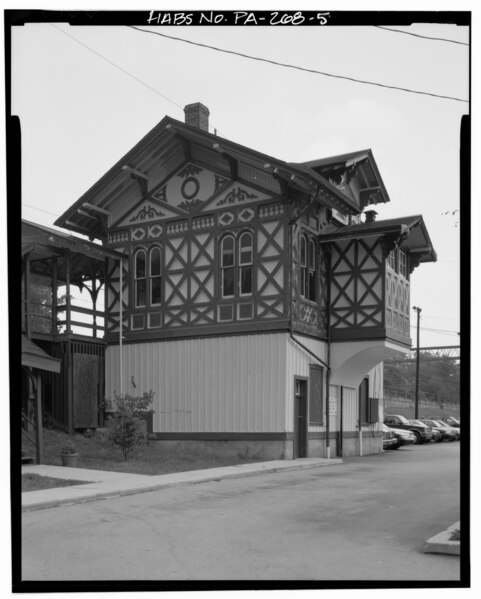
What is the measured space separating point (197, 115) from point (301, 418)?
37.0 ft

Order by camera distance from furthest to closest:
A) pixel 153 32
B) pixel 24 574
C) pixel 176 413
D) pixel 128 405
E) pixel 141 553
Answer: pixel 176 413 → pixel 128 405 → pixel 141 553 → pixel 24 574 → pixel 153 32

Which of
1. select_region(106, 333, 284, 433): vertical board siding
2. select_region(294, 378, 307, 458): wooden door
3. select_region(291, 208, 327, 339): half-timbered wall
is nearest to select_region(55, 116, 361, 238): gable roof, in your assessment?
select_region(291, 208, 327, 339): half-timbered wall

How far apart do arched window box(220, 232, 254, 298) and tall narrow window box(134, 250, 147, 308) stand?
3335mm

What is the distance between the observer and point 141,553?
30.9ft

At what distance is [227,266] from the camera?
26125mm

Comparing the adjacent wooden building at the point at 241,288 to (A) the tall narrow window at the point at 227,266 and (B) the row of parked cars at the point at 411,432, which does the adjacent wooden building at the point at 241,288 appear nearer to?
(A) the tall narrow window at the point at 227,266

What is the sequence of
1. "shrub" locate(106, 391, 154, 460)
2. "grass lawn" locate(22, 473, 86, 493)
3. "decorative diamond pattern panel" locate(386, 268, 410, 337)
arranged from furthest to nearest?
1. "decorative diamond pattern panel" locate(386, 268, 410, 337)
2. "shrub" locate(106, 391, 154, 460)
3. "grass lawn" locate(22, 473, 86, 493)

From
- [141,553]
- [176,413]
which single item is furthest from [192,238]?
[141,553]

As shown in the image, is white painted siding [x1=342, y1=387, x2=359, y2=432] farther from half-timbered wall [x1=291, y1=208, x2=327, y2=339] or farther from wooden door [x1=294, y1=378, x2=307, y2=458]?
wooden door [x1=294, y1=378, x2=307, y2=458]

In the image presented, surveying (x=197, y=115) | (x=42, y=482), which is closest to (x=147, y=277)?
(x=197, y=115)

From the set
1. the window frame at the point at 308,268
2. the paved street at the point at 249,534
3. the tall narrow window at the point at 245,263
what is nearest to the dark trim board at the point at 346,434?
the window frame at the point at 308,268

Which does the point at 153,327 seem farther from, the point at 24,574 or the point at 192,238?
the point at 24,574

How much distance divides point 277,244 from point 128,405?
286 inches

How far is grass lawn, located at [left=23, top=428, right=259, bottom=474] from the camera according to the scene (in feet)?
66.9
